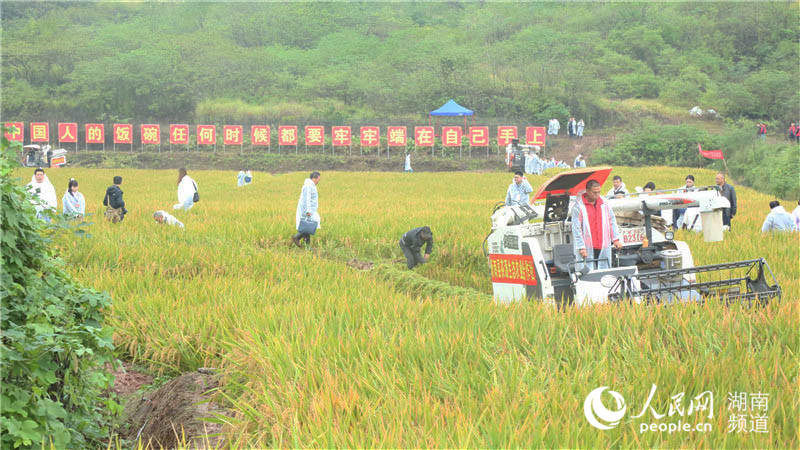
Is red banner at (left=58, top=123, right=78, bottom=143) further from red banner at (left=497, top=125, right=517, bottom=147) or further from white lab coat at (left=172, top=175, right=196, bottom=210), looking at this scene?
white lab coat at (left=172, top=175, right=196, bottom=210)

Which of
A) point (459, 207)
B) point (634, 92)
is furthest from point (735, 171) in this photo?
point (634, 92)

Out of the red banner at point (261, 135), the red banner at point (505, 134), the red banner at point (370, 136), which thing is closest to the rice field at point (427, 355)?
the red banner at point (370, 136)

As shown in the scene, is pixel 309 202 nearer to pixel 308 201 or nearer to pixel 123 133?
pixel 308 201

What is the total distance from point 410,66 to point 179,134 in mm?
24950

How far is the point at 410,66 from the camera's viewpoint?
61.6 metres

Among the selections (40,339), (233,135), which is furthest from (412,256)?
(233,135)

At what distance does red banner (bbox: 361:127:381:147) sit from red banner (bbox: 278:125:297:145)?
4.73 m

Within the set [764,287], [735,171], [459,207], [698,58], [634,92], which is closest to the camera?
[764,287]

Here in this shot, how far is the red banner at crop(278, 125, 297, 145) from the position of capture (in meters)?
43.6

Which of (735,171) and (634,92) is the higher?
(634,92)

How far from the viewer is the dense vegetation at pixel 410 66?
5134 cm

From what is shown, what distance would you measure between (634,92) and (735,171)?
26.0 metres

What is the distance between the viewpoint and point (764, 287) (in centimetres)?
581

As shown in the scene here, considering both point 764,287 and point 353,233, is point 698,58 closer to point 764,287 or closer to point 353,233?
point 353,233
